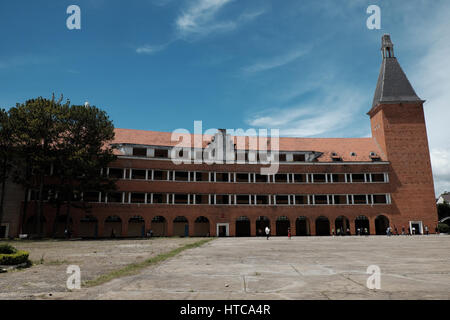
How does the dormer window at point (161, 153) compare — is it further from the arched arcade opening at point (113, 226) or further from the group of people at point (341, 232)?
the group of people at point (341, 232)

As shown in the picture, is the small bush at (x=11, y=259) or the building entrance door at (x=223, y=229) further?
the building entrance door at (x=223, y=229)

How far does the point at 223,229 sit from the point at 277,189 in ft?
31.0

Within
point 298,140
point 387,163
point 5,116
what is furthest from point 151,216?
point 387,163

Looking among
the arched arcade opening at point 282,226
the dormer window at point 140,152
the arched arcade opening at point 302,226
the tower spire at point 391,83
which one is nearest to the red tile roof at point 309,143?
the dormer window at point 140,152

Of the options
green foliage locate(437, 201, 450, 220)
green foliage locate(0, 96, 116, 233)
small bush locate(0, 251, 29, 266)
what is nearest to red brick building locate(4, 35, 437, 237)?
green foliage locate(0, 96, 116, 233)

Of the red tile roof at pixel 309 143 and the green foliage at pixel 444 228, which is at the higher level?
the red tile roof at pixel 309 143

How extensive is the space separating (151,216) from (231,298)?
38364mm

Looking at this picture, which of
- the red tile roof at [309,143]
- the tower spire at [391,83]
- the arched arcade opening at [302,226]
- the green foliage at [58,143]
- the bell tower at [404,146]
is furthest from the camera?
Result: the tower spire at [391,83]

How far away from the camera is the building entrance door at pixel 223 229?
44.5 m

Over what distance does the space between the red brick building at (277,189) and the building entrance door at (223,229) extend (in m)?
0.14

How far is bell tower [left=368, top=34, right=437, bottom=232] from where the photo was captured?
4597 cm

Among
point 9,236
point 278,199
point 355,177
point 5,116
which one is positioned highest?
point 5,116

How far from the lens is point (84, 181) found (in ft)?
→ 117
